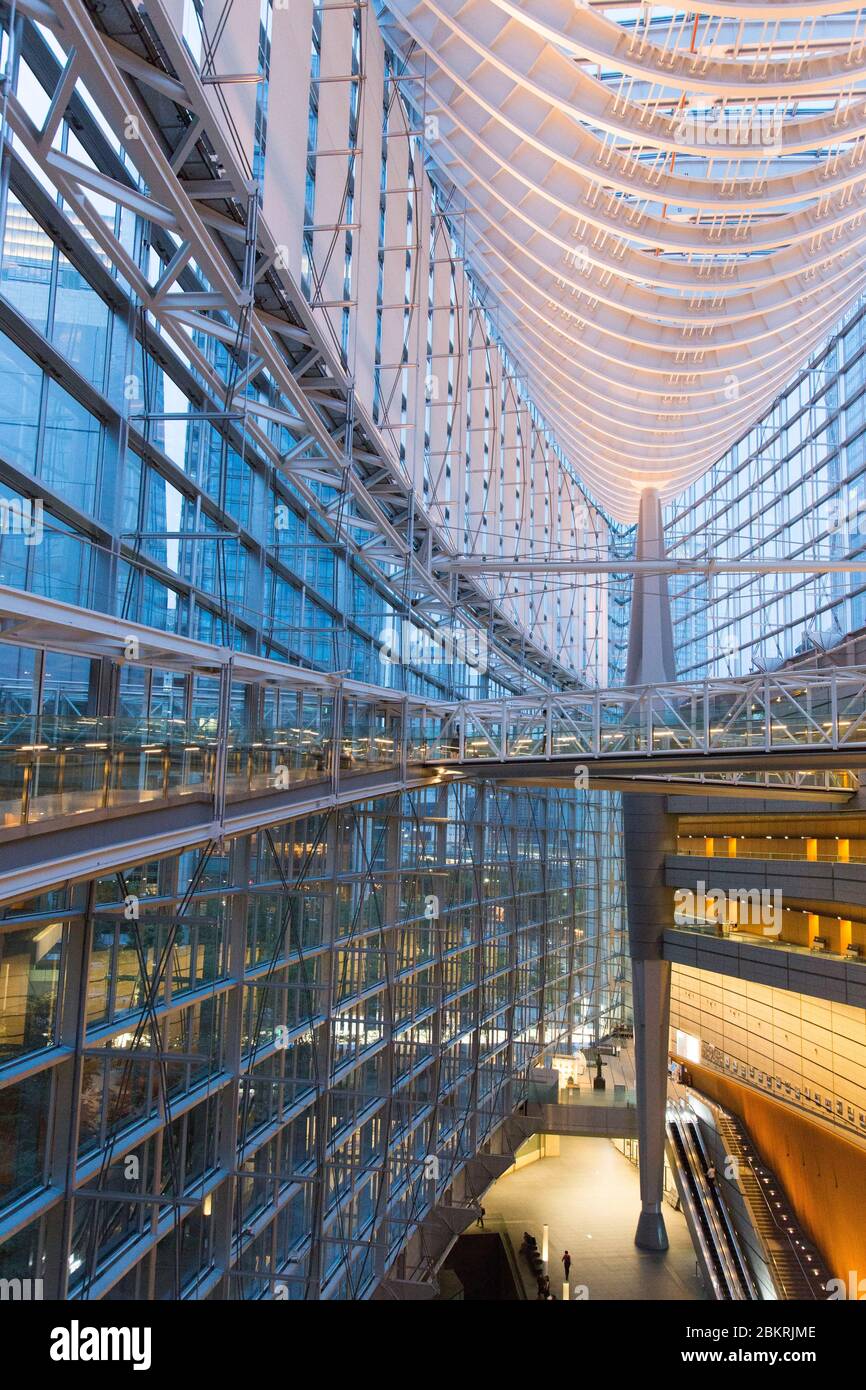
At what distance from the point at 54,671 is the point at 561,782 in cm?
1154

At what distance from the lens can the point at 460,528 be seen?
896 inches

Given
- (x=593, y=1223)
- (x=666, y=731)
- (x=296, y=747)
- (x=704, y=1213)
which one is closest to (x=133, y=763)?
(x=296, y=747)

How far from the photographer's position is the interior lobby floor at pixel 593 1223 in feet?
74.8

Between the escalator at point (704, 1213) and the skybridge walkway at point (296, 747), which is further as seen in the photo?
the escalator at point (704, 1213)

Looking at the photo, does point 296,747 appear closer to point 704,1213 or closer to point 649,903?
point 649,903

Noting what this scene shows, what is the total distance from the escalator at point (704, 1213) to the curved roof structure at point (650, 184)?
66.3 ft

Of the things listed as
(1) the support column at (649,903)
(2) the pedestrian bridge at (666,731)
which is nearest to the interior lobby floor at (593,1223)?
(1) the support column at (649,903)

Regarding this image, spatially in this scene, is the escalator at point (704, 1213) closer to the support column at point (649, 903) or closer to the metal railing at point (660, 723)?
the support column at point (649, 903)

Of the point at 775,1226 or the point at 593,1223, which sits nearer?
the point at 775,1226

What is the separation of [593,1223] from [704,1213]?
2.86 m

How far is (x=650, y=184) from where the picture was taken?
720 inches

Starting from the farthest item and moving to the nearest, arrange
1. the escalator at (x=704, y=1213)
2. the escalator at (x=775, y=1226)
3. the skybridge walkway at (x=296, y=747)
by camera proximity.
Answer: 1. the escalator at (x=704, y=1213)
2. the escalator at (x=775, y=1226)
3. the skybridge walkway at (x=296, y=747)

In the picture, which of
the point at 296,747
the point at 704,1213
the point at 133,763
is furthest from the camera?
the point at 704,1213

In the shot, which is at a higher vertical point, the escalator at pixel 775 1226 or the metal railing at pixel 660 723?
the metal railing at pixel 660 723
